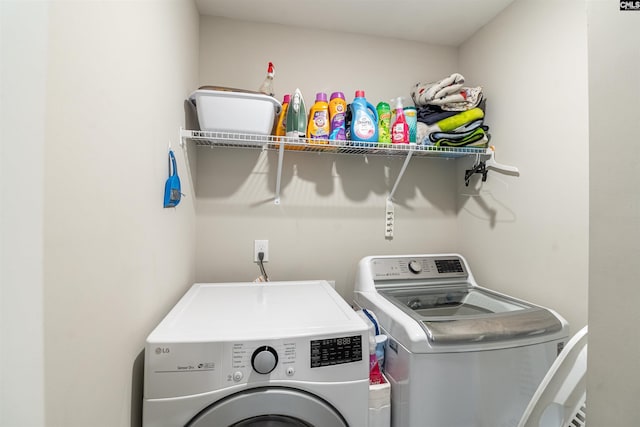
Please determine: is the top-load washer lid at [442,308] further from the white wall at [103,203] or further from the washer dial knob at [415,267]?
the white wall at [103,203]

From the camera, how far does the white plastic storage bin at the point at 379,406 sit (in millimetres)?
1008

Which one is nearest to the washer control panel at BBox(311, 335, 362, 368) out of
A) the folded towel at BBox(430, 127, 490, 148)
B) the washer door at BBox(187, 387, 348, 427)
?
the washer door at BBox(187, 387, 348, 427)

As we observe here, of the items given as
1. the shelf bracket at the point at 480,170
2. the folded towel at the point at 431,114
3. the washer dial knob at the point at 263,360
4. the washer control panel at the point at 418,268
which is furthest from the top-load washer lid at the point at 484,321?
the folded towel at the point at 431,114

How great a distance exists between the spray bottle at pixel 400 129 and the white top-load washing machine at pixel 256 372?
1015 mm

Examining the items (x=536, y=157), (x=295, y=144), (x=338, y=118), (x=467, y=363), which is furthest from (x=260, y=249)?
(x=536, y=157)

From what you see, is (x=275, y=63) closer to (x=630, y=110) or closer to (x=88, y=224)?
(x=88, y=224)

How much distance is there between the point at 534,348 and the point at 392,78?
168cm

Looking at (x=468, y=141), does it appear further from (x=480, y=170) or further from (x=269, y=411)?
(x=269, y=411)

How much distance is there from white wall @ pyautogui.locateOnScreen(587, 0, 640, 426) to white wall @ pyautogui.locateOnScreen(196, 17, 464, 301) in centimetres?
140

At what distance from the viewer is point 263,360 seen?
32.1 inches

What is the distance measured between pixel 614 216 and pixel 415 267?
4.30 ft

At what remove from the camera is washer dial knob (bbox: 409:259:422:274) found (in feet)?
5.38

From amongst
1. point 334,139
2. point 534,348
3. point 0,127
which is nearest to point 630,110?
point 0,127

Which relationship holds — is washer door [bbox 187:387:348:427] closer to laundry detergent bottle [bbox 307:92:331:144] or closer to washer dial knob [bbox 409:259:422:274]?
washer dial knob [bbox 409:259:422:274]
